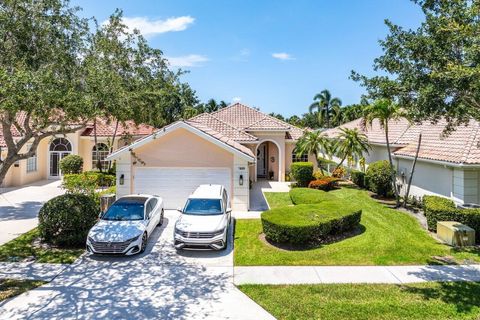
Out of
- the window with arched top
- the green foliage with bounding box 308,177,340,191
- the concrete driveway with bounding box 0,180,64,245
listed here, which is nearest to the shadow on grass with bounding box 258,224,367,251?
the green foliage with bounding box 308,177,340,191

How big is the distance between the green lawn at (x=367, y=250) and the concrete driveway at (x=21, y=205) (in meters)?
9.74

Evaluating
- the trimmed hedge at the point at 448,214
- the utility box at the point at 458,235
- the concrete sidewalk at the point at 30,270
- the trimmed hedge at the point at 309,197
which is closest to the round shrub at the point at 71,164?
the concrete sidewalk at the point at 30,270

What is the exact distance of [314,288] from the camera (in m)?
9.16

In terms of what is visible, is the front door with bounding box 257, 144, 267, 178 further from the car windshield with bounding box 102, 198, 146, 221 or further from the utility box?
the utility box

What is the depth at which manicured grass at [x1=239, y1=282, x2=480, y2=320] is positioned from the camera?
7.78 metres

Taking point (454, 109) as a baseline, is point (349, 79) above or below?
above

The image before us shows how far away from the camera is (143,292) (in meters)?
9.02

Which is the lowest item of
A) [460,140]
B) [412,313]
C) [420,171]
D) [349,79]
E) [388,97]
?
[412,313]

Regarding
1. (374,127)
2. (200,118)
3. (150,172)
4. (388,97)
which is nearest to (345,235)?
(388,97)

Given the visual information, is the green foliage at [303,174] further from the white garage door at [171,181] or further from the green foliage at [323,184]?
the white garage door at [171,181]

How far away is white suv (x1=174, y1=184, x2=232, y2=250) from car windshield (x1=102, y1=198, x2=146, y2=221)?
5.61 feet

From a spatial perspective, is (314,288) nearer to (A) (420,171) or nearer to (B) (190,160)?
(B) (190,160)

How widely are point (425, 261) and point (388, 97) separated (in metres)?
5.77

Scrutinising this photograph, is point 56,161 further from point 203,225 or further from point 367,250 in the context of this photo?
point 367,250
